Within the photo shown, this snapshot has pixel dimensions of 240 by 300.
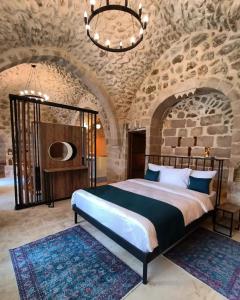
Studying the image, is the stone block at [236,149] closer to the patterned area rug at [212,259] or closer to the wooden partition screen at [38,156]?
the patterned area rug at [212,259]

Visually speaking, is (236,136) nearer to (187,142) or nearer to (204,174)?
(204,174)

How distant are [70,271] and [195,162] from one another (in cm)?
326

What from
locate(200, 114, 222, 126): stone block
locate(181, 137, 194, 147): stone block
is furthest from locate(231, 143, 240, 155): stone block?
locate(181, 137, 194, 147): stone block

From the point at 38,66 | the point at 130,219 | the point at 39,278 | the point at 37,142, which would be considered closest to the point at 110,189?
the point at 130,219

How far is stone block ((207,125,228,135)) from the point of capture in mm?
3383

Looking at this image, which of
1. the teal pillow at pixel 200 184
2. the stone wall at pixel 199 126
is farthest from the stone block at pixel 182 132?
the teal pillow at pixel 200 184

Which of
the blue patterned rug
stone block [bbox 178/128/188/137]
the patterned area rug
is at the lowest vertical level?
the patterned area rug

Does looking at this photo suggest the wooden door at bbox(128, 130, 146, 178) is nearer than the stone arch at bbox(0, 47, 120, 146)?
No

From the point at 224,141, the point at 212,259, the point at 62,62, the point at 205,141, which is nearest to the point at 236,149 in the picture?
the point at 224,141

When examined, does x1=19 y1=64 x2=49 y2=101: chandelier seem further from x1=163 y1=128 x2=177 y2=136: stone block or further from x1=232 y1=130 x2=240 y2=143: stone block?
x1=232 y1=130 x2=240 y2=143: stone block

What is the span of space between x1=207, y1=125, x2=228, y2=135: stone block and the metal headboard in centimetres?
58

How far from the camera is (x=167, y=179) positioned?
3.32m

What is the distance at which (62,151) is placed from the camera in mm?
4613

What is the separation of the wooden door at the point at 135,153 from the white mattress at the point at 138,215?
208 centimetres
